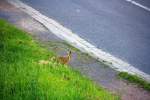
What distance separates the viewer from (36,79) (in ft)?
17.6

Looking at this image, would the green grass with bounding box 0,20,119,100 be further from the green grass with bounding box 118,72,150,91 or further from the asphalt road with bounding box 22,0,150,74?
the asphalt road with bounding box 22,0,150,74

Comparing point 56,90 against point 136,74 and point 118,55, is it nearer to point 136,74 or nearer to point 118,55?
point 136,74

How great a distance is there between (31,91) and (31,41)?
92.1 inches

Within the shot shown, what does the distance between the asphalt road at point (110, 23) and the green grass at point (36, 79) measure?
6.44 feet

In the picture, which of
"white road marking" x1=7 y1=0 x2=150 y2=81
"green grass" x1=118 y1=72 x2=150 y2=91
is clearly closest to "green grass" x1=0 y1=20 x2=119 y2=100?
"green grass" x1=118 y1=72 x2=150 y2=91

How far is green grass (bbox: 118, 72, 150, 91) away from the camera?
6197 mm

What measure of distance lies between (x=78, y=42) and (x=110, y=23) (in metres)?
1.93

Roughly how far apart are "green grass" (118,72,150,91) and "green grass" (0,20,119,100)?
874 mm

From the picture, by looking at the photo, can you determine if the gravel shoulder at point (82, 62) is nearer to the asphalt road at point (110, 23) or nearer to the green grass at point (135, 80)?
the green grass at point (135, 80)

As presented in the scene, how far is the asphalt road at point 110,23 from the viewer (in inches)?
316

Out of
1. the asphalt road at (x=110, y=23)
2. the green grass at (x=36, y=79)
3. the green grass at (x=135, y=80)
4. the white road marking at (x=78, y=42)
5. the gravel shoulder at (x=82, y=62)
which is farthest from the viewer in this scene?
the asphalt road at (x=110, y=23)

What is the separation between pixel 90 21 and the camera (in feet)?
31.8

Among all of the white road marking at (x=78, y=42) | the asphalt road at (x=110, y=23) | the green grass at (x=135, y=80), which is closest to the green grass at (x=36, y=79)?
the green grass at (x=135, y=80)

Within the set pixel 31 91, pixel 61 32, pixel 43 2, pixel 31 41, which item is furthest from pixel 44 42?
pixel 43 2
